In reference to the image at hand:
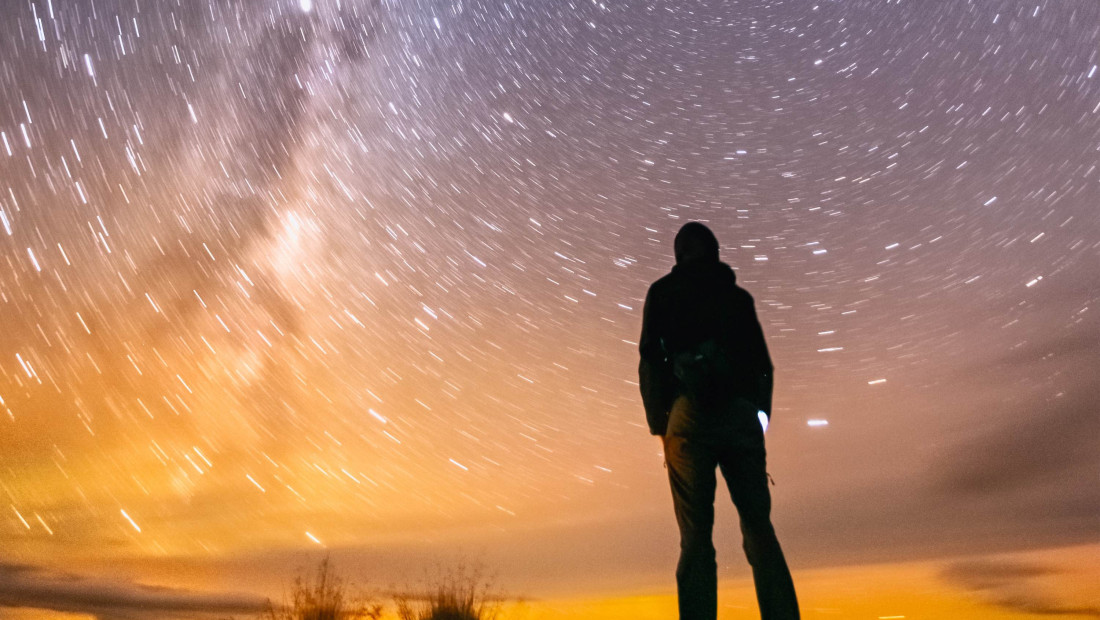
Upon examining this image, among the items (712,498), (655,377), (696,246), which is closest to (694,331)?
(655,377)

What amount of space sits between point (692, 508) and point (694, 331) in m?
0.62

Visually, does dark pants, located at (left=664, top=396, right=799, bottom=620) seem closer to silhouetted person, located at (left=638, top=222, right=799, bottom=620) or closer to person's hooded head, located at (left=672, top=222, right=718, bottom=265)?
silhouetted person, located at (left=638, top=222, right=799, bottom=620)

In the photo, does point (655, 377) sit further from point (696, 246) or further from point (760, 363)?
point (696, 246)

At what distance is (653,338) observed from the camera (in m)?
2.58

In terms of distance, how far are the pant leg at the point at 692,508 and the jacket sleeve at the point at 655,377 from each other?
53 mm

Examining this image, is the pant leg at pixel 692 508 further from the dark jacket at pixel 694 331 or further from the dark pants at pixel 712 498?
the dark jacket at pixel 694 331

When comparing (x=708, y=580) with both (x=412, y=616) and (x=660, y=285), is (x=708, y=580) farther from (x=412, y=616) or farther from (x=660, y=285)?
(x=412, y=616)

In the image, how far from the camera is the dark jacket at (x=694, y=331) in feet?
8.35

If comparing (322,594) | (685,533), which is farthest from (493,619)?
(685,533)

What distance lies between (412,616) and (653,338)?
3311mm

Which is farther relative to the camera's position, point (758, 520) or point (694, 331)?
point (694, 331)

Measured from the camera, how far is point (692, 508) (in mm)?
2391

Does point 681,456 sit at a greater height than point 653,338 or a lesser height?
lesser

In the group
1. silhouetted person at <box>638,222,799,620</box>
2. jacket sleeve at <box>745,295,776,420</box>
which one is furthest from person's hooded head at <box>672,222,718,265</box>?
jacket sleeve at <box>745,295,776,420</box>
